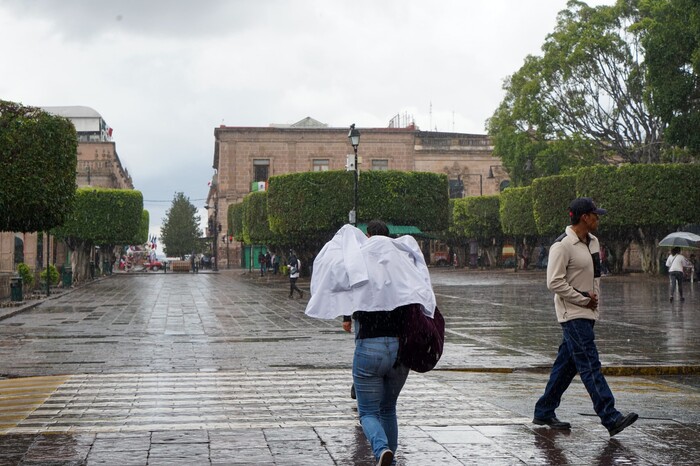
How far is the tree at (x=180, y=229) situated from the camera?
118875mm

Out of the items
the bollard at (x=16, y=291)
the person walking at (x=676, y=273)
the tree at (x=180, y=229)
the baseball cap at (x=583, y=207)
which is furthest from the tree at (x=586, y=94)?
A: the tree at (x=180, y=229)

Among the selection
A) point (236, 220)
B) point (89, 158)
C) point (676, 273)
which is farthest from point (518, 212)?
point (89, 158)

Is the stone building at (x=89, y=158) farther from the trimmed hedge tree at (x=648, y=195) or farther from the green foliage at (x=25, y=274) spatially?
the trimmed hedge tree at (x=648, y=195)

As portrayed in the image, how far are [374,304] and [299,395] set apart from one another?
412 centimetres

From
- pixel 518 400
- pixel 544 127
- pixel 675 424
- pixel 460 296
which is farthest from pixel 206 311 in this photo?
pixel 544 127

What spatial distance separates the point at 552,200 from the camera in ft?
165

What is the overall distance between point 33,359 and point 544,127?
41.1 meters

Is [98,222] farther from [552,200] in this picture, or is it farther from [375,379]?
[375,379]

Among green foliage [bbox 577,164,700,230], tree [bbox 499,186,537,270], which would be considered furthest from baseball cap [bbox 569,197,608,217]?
tree [bbox 499,186,537,270]

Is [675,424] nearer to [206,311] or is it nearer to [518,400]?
[518,400]

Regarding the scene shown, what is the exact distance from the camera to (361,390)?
19.2 feet

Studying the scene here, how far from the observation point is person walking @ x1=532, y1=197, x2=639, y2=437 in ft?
24.3

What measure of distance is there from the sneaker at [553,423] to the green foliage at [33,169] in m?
19.9

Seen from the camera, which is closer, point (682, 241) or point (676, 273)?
point (676, 273)
